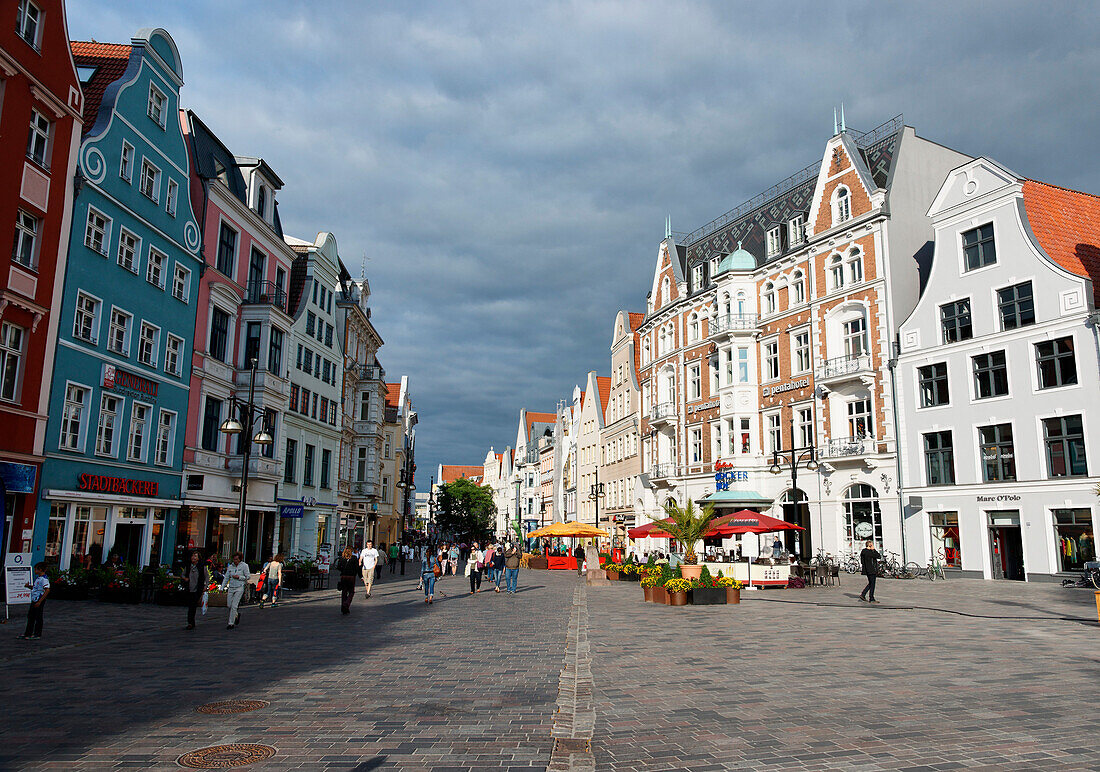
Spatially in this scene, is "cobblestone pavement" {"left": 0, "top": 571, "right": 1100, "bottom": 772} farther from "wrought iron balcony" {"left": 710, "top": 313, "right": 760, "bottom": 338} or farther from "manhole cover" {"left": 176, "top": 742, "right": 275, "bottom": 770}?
"wrought iron balcony" {"left": 710, "top": 313, "right": 760, "bottom": 338}

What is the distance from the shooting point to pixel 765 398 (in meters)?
42.2

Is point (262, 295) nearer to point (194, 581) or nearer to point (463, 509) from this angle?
point (194, 581)

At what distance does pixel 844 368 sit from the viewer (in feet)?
119

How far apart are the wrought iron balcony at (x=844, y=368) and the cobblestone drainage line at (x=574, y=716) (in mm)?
26735

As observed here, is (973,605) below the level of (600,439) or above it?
below

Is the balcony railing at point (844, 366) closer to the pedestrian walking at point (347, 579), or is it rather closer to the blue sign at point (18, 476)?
the pedestrian walking at point (347, 579)

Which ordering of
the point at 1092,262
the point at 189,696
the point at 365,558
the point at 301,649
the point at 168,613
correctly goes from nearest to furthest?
the point at 189,696, the point at 301,649, the point at 168,613, the point at 365,558, the point at 1092,262

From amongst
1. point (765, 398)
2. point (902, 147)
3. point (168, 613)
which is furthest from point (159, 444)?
point (902, 147)

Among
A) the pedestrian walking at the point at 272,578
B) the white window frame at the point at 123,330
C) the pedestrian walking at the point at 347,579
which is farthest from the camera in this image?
the white window frame at the point at 123,330

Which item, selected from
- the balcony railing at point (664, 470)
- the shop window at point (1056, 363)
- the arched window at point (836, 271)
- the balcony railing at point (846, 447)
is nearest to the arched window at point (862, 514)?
the balcony railing at point (846, 447)

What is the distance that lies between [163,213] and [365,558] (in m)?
14.5

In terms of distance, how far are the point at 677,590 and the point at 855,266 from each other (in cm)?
2261

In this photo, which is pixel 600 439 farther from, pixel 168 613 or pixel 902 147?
pixel 168 613

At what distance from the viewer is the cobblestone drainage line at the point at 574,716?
19.9 feet
